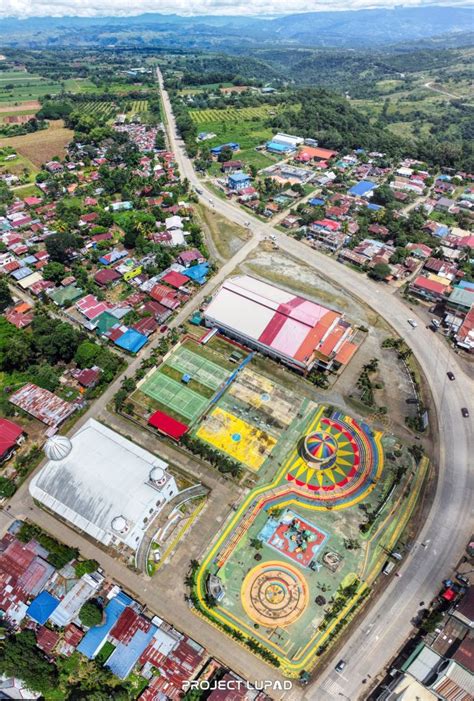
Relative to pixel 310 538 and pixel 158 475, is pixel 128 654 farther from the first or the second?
pixel 310 538

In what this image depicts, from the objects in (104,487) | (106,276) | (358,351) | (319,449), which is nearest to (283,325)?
(358,351)

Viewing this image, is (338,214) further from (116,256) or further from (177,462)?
(177,462)

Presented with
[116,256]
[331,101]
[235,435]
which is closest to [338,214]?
[116,256]

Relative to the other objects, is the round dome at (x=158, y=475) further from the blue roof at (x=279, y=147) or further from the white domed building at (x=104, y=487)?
the blue roof at (x=279, y=147)

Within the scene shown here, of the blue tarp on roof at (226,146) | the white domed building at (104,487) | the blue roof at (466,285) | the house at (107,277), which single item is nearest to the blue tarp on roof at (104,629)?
the white domed building at (104,487)

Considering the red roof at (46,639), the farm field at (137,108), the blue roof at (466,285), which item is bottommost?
the red roof at (46,639)

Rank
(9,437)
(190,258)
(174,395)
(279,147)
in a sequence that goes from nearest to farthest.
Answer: (9,437) → (174,395) → (190,258) → (279,147)
